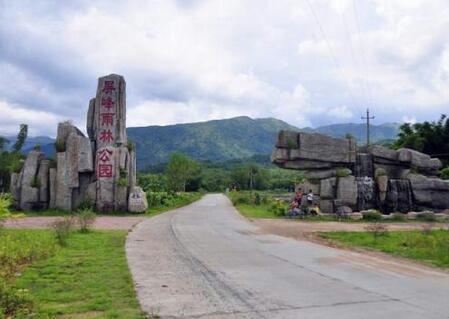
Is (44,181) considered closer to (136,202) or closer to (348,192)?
(136,202)

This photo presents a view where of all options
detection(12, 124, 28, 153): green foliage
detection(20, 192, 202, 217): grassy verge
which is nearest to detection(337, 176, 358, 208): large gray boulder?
detection(20, 192, 202, 217): grassy verge

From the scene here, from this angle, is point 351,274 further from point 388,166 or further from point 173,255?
point 388,166

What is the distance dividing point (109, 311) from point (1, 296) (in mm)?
1544

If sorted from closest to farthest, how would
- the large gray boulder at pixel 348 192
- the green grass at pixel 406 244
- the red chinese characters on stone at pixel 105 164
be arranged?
the green grass at pixel 406 244 < the red chinese characters on stone at pixel 105 164 < the large gray boulder at pixel 348 192

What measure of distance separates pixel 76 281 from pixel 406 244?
11304 millimetres

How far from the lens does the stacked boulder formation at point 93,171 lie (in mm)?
30562

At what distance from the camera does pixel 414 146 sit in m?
45.3

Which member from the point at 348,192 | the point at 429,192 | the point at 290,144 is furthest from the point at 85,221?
the point at 429,192

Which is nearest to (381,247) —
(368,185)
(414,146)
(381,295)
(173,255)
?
(173,255)

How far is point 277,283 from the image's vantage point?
9133mm

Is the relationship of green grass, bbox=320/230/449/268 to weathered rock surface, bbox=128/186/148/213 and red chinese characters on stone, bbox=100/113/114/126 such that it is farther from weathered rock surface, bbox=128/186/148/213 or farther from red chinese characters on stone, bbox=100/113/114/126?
red chinese characters on stone, bbox=100/113/114/126

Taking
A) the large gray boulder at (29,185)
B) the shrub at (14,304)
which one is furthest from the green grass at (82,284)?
the large gray boulder at (29,185)

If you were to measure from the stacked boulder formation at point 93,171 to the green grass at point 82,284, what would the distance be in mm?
17550

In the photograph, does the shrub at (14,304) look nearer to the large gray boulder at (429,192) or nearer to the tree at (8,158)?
the large gray boulder at (429,192)
